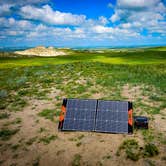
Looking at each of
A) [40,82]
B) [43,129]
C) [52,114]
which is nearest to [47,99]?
[52,114]

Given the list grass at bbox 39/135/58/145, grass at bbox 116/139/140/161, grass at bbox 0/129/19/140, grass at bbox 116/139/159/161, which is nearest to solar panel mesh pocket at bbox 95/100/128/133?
grass at bbox 116/139/140/161

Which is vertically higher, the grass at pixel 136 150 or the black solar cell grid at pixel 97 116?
the black solar cell grid at pixel 97 116

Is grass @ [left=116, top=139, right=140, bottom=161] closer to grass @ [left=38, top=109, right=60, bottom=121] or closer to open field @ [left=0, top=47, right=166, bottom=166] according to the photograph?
open field @ [left=0, top=47, right=166, bottom=166]

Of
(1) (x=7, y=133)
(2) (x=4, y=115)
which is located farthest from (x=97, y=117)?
(2) (x=4, y=115)

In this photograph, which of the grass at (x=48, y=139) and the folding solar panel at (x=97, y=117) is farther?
the folding solar panel at (x=97, y=117)

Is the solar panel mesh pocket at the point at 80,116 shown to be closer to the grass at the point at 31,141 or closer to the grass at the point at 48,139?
the grass at the point at 48,139

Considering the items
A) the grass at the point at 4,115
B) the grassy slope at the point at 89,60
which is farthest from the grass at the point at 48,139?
the grassy slope at the point at 89,60

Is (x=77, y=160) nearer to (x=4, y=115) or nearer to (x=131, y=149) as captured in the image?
(x=131, y=149)
